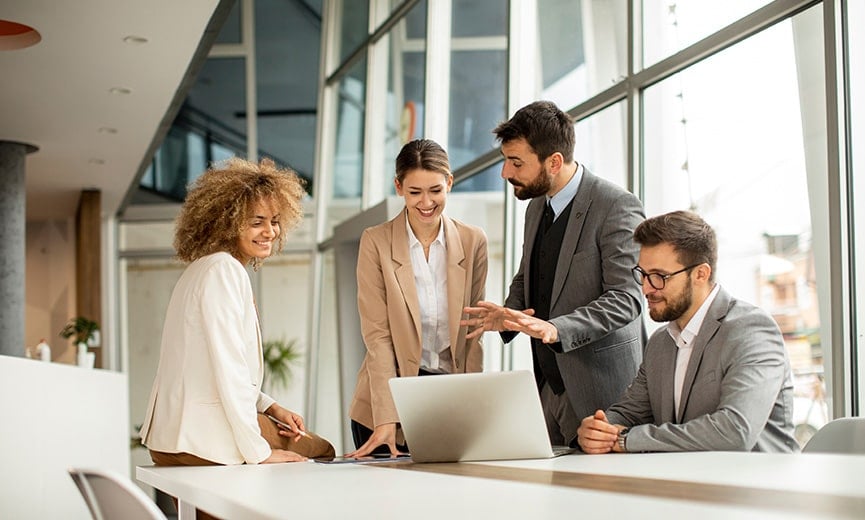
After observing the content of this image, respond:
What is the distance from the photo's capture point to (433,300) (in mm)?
3254

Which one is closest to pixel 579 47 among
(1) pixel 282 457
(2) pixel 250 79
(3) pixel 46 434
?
(1) pixel 282 457

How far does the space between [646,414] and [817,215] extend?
3.85 feet

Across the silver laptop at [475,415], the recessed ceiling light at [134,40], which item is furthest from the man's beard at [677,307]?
the recessed ceiling light at [134,40]

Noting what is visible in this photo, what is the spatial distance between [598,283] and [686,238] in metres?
0.41

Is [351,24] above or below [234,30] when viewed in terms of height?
below

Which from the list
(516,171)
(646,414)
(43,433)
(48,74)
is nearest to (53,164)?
(48,74)

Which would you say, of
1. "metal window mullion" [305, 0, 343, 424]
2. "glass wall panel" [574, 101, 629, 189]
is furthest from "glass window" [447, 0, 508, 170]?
"metal window mullion" [305, 0, 343, 424]

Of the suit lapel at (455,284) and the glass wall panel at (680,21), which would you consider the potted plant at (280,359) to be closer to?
the glass wall panel at (680,21)

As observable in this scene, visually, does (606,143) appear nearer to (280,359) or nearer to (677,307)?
(677,307)

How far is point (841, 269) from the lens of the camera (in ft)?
10.5

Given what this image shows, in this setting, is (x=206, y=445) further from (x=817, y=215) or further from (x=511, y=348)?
(x=511, y=348)

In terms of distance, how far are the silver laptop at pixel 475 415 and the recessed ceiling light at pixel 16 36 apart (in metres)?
4.93

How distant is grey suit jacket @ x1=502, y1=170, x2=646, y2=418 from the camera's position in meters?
3.01

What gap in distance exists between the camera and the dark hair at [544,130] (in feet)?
10.3
